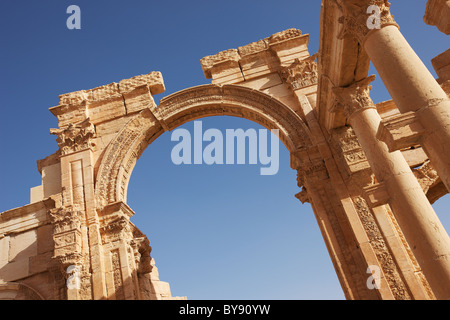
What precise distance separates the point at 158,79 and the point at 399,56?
8.72 meters

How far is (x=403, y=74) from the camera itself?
4672 mm

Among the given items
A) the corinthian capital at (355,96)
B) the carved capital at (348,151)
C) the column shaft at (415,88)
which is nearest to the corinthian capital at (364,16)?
the column shaft at (415,88)

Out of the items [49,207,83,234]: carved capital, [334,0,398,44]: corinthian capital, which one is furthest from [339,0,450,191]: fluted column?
[49,207,83,234]: carved capital

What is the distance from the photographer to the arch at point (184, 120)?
1041cm

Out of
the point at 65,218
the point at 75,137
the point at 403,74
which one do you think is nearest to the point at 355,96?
the point at 403,74

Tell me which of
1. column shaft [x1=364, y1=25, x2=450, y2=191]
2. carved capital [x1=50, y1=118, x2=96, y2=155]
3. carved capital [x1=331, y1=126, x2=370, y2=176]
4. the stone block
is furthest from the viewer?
carved capital [x1=50, y1=118, x2=96, y2=155]

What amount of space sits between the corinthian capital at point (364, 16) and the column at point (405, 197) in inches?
67.9

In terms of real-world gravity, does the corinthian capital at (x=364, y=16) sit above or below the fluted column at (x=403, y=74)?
above

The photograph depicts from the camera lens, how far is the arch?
10.4 meters

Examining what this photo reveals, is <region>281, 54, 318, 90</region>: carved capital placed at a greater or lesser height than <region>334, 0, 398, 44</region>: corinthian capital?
greater

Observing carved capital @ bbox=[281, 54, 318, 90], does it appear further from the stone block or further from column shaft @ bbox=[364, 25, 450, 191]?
the stone block

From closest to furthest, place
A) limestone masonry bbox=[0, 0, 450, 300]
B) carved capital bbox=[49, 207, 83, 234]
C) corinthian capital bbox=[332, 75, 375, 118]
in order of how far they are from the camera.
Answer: limestone masonry bbox=[0, 0, 450, 300] → corinthian capital bbox=[332, 75, 375, 118] → carved capital bbox=[49, 207, 83, 234]

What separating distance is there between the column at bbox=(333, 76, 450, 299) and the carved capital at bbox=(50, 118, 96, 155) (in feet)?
24.5

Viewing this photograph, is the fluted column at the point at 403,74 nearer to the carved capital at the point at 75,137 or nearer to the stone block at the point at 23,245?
the carved capital at the point at 75,137
